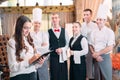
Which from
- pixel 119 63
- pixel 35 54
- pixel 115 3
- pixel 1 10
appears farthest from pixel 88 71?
pixel 1 10

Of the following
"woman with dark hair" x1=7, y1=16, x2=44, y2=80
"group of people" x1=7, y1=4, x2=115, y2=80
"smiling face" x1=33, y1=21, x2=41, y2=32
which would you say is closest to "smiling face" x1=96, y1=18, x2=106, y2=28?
"group of people" x1=7, y1=4, x2=115, y2=80

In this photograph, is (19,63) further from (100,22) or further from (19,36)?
(100,22)

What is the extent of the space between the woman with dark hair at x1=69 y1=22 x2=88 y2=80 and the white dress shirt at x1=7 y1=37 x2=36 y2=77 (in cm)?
78

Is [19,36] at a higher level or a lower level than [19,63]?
higher

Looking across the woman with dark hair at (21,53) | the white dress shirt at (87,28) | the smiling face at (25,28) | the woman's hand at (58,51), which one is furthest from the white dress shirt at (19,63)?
the white dress shirt at (87,28)

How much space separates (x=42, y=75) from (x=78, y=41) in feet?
2.38

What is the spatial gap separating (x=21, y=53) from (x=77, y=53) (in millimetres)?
970

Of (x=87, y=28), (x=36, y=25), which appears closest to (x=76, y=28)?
(x=87, y=28)

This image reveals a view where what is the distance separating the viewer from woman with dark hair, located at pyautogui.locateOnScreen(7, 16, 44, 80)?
302cm

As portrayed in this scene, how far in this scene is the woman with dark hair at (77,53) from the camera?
375 centimetres

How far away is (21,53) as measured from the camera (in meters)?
3.11

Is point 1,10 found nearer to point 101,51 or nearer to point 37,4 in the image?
point 37,4

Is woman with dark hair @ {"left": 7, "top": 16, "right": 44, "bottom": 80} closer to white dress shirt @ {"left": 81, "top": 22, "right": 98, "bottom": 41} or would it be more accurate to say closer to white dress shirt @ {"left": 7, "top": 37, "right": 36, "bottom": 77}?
white dress shirt @ {"left": 7, "top": 37, "right": 36, "bottom": 77}

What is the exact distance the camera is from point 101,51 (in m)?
3.74
